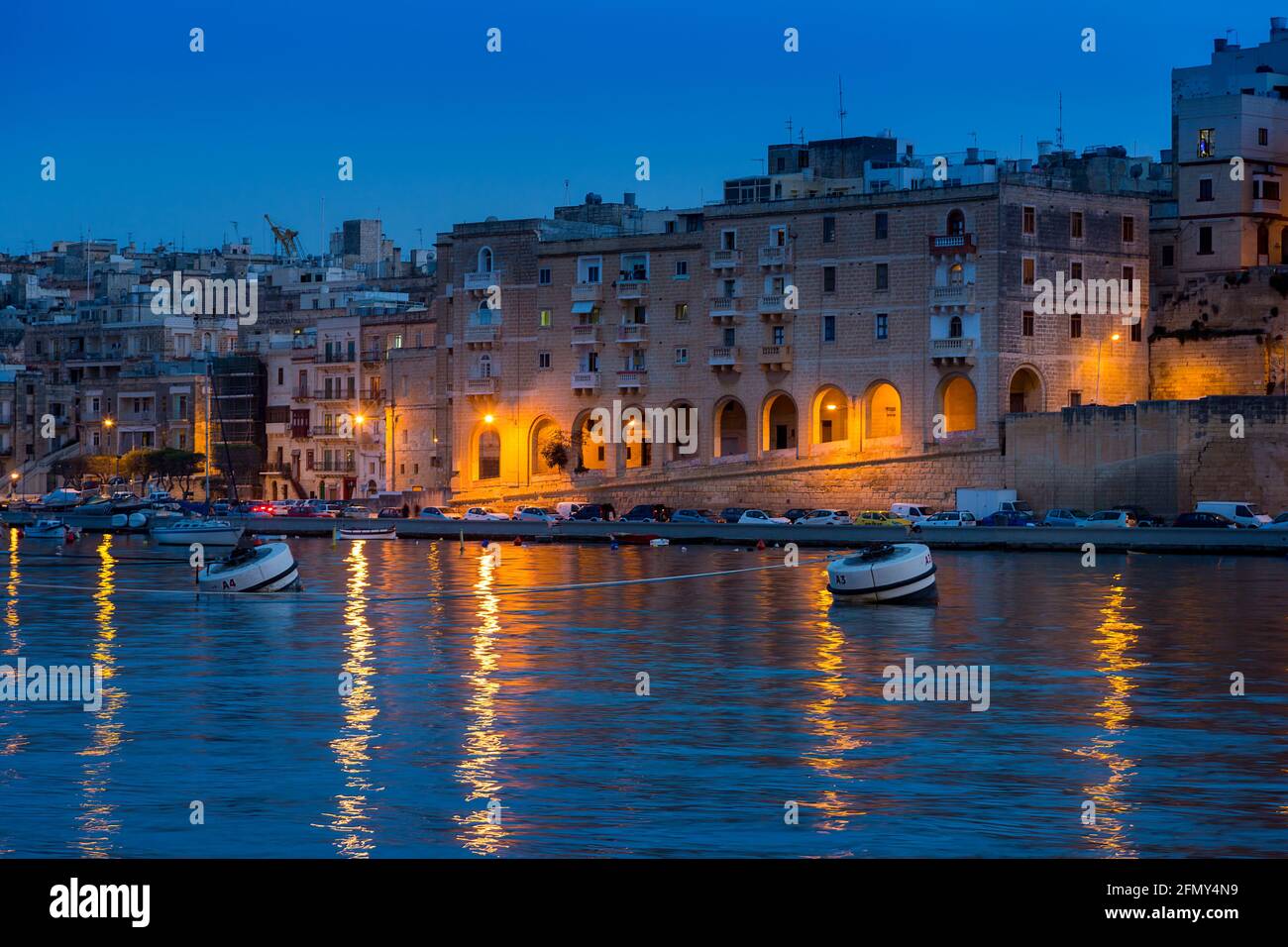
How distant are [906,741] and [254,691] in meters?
10.2

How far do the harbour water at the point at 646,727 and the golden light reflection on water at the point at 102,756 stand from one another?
0.21ft

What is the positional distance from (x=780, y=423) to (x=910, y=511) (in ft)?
36.7

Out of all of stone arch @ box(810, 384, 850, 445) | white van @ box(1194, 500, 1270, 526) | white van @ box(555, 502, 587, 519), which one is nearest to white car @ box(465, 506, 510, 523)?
white van @ box(555, 502, 587, 519)

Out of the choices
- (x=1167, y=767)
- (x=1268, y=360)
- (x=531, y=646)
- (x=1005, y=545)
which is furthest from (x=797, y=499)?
(x=1167, y=767)

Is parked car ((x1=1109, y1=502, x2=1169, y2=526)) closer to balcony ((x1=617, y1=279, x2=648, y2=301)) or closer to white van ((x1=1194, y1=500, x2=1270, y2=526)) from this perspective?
white van ((x1=1194, y1=500, x2=1270, y2=526))

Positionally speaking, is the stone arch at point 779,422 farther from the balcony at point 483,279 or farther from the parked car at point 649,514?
the balcony at point 483,279

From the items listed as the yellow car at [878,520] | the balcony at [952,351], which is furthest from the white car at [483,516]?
the balcony at [952,351]

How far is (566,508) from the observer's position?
244 ft

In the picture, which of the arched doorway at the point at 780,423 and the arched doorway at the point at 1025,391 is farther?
the arched doorway at the point at 780,423

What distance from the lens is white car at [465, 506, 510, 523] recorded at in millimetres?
71750

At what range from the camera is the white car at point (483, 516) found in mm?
71750

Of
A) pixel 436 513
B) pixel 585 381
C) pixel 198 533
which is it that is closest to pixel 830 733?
pixel 198 533

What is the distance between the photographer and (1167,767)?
882 inches
